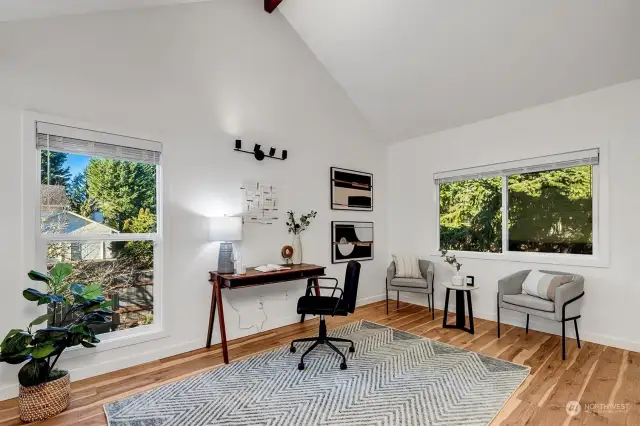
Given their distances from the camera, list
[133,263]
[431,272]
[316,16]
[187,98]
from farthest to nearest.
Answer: [431,272]
[316,16]
[187,98]
[133,263]

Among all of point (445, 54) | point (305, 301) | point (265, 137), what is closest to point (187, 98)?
point (265, 137)

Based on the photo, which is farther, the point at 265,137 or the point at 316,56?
the point at 316,56

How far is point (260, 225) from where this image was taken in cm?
385

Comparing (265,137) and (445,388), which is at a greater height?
(265,137)

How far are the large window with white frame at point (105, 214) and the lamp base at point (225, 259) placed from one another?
1.95ft

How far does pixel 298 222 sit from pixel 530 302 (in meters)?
2.74

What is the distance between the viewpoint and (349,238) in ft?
15.8

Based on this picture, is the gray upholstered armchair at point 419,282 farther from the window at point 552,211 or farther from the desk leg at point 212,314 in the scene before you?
the desk leg at point 212,314

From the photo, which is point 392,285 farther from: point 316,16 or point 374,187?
point 316,16

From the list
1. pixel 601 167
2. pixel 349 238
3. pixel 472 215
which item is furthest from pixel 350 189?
pixel 601 167

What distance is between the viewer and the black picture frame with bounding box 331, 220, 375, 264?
462cm

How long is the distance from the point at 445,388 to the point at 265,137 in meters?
3.17

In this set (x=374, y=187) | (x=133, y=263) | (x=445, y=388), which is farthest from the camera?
(x=374, y=187)

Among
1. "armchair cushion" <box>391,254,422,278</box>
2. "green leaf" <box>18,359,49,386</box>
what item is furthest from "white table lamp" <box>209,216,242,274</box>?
"armchair cushion" <box>391,254,422,278</box>
